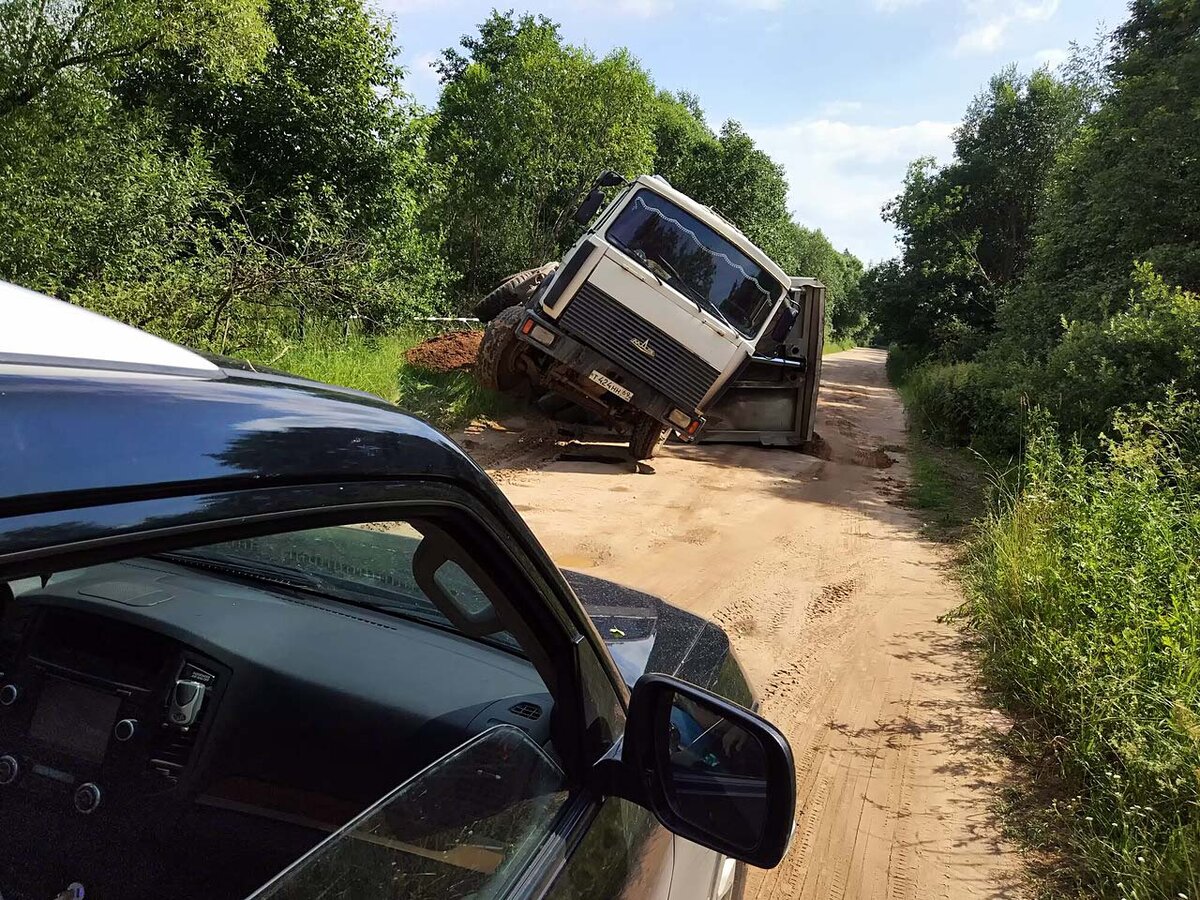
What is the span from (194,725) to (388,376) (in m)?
8.67

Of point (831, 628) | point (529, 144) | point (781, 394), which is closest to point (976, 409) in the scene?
point (781, 394)

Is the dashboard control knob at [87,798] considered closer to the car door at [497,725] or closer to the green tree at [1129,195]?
the car door at [497,725]

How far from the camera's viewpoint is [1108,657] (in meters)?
3.56

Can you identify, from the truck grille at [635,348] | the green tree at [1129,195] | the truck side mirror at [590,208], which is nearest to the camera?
the truck grille at [635,348]

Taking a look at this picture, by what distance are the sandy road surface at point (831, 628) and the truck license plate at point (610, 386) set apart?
0.93 meters

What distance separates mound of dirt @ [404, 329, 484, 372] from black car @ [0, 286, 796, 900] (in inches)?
367

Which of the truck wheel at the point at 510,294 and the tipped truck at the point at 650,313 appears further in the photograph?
the truck wheel at the point at 510,294

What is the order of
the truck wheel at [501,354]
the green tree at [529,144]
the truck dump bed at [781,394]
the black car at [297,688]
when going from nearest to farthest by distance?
the black car at [297,688] < the truck wheel at [501,354] < the truck dump bed at [781,394] < the green tree at [529,144]

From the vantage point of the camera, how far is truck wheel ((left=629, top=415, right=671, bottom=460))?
9219mm

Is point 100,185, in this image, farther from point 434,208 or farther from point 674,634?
point 434,208

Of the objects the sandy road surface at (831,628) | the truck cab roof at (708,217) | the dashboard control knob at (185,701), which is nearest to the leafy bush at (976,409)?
the sandy road surface at (831,628)

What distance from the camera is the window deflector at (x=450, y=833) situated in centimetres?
94

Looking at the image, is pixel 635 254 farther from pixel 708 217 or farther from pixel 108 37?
pixel 108 37

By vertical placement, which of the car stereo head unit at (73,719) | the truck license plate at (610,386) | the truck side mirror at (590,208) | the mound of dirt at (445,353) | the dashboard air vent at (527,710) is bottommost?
the mound of dirt at (445,353)
